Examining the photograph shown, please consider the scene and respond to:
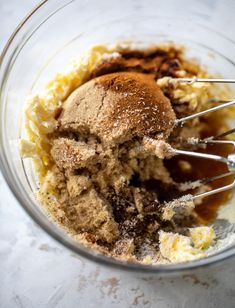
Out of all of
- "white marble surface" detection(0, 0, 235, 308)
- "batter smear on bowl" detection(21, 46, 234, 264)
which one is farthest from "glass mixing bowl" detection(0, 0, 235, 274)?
"white marble surface" detection(0, 0, 235, 308)

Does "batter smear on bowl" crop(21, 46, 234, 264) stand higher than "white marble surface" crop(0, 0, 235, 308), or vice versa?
"batter smear on bowl" crop(21, 46, 234, 264)

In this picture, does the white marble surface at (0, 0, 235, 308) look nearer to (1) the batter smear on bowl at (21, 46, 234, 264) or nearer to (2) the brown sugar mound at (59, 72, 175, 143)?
(1) the batter smear on bowl at (21, 46, 234, 264)

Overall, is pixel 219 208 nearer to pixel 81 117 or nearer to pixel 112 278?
pixel 112 278

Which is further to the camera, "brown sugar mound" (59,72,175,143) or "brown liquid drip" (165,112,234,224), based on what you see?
"brown liquid drip" (165,112,234,224)

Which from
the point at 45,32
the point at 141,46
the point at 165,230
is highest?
the point at 141,46

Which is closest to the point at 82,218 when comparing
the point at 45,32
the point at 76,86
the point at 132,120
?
the point at 132,120

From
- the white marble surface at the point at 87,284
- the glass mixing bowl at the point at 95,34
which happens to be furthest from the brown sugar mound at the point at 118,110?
the white marble surface at the point at 87,284

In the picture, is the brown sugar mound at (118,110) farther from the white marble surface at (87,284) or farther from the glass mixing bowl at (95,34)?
the white marble surface at (87,284)
